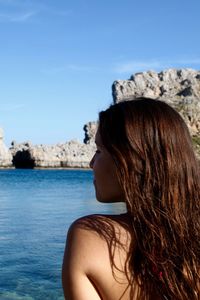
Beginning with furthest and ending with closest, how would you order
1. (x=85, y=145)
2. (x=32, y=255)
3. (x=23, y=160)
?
(x=85, y=145), (x=23, y=160), (x=32, y=255)

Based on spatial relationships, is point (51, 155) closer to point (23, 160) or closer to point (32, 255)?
point (23, 160)

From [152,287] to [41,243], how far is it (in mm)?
18087

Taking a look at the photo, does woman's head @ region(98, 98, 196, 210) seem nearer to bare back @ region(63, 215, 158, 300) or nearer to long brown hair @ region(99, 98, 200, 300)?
long brown hair @ region(99, 98, 200, 300)

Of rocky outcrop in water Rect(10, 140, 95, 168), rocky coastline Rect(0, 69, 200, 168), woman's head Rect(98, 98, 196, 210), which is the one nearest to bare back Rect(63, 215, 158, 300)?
woman's head Rect(98, 98, 196, 210)

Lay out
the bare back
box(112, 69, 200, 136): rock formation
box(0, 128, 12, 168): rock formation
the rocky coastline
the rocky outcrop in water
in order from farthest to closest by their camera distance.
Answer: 1. box(112, 69, 200, 136): rock formation
2. the rocky coastline
3. the rocky outcrop in water
4. box(0, 128, 12, 168): rock formation
5. the bare back

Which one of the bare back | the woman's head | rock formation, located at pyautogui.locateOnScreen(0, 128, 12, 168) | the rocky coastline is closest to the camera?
the bare back

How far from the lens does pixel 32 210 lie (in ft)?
113

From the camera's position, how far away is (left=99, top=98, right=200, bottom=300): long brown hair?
6.56 ft

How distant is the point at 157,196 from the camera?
2.07 metres

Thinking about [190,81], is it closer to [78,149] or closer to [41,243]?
[78,149]

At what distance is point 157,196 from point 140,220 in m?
0.12

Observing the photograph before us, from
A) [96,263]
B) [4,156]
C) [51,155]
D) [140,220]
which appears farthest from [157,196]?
[51,155]

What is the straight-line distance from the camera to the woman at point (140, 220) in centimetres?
193

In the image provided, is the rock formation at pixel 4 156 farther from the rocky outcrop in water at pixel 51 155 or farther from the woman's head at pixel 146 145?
the woman's head at pixel 146 145
